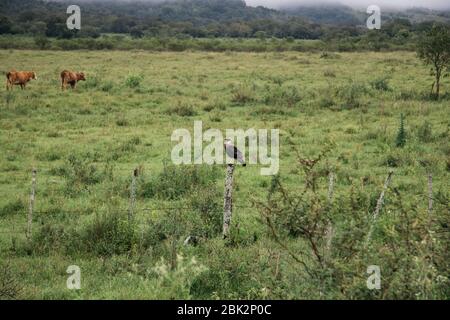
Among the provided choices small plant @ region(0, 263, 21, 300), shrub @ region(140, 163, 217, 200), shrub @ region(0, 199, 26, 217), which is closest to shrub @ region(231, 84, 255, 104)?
shrub @ region(140, 163, 217, 200)

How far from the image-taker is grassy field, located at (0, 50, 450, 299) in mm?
6094

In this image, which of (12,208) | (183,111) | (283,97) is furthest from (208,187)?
(283,97)

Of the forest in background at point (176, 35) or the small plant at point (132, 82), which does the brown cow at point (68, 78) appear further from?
the forest in background at point (176, 35)

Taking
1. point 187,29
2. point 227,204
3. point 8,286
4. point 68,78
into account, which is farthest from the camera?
point 187,29

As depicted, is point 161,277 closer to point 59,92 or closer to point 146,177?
point 146,177

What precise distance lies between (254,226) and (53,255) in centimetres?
339

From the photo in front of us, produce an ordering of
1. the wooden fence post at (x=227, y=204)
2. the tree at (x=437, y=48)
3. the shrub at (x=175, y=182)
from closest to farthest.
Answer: the wooden fence post at (x=227, y=204) → the shrub at (x=175, y=182) → the tree at (x=437, y=48)

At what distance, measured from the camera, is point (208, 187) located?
11.1m

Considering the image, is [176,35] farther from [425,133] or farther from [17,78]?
[425,133]

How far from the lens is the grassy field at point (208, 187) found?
6.09m

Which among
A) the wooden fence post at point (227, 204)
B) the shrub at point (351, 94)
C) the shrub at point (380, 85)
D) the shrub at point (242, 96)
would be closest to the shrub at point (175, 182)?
the wooden fence post at point (227, 204)

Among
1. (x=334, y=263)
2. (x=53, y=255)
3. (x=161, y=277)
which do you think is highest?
(x=334, y=263)

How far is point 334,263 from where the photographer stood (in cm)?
568

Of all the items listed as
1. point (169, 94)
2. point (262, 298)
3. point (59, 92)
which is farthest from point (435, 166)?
point (59, 92)
